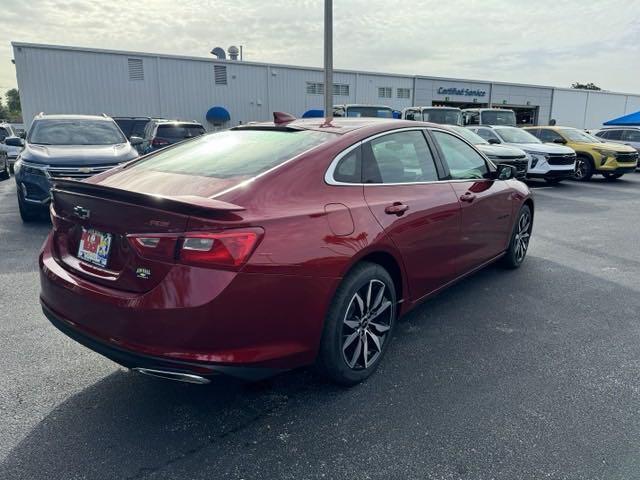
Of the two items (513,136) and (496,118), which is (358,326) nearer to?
(513,136)

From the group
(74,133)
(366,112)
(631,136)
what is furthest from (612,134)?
(74,133)

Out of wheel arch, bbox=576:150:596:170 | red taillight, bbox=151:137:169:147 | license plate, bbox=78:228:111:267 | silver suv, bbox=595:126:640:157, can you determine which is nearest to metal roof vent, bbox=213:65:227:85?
red taillight, bbox=151:137:169:147

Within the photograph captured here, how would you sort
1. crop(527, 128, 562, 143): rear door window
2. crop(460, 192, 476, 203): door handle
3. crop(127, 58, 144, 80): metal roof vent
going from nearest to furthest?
crop(460, 192, 476, 203): door handle → crop(527, 128, 562, 143): rear door window → crop(127, 58, 144, 80): metal roof vent

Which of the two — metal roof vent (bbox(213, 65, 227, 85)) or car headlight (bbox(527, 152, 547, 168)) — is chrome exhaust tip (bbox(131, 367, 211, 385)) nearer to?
car headlight (bbox(527, 152, 547, 168))

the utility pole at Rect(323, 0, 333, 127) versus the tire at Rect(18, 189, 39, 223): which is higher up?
the utility pole at Rect(323, 0, 333, 127)

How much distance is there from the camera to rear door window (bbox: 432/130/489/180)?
3.84 m

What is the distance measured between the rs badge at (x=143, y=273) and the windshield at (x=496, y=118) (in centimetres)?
1637

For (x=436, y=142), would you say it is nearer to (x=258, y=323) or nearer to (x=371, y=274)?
(x=371, y=274)

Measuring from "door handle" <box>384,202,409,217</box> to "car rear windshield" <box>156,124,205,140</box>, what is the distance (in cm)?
1001

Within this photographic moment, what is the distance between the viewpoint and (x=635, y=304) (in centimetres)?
432

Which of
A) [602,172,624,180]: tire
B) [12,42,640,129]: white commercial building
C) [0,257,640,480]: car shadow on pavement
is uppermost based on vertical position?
[12,42,640,129]: white commercial building

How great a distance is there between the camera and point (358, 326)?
9.28 ft

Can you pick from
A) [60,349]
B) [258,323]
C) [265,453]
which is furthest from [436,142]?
[60,349]

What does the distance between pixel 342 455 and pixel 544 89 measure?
4146 cm
